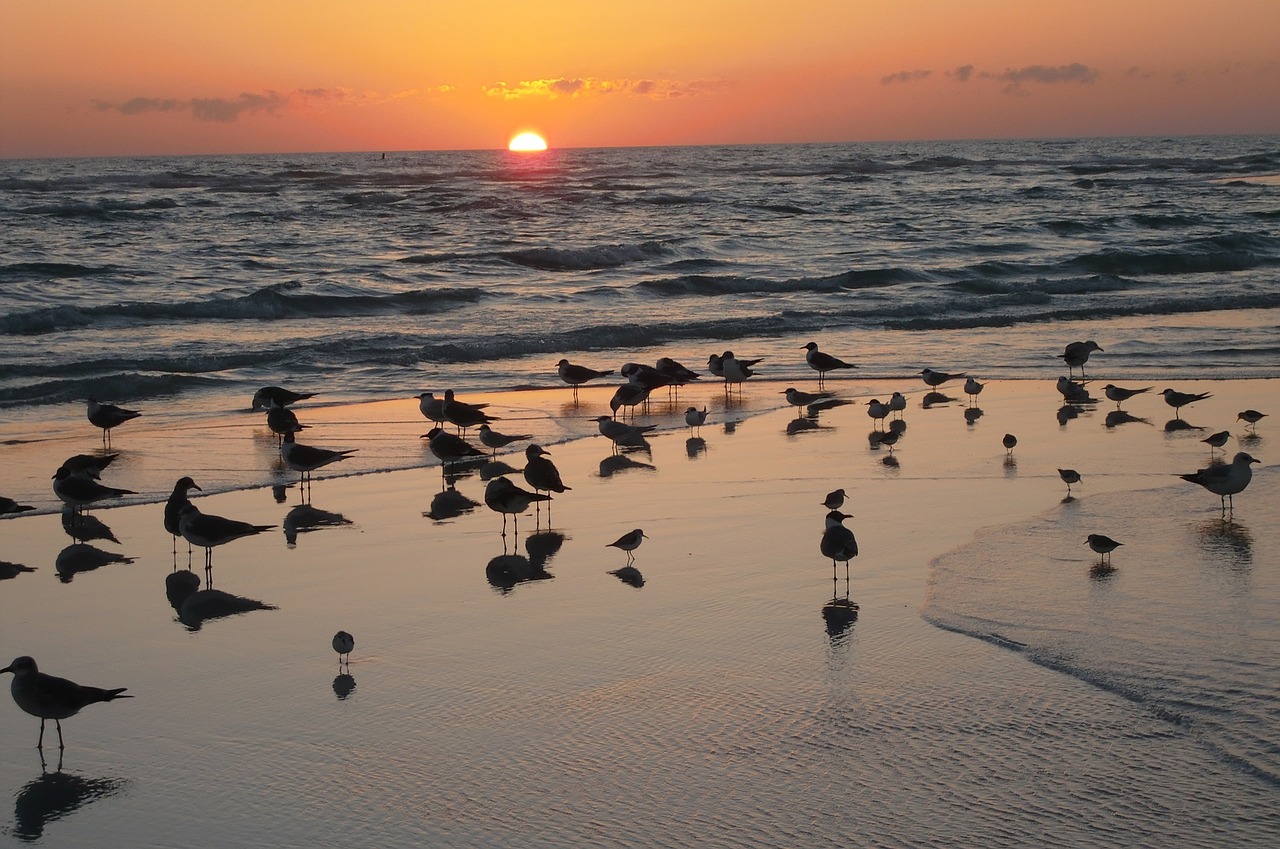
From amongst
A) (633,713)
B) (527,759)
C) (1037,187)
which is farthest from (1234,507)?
(1037,187)

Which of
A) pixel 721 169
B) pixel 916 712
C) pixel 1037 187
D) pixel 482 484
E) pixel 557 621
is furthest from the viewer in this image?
pixel 721 169

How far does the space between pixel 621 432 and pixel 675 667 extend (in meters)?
7.15

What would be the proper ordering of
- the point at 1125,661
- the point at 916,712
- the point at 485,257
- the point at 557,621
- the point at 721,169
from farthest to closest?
the point at 721,169 → the point at 485,257 → the point at 557,621 → the point at 1125,661 → the point at 916,712

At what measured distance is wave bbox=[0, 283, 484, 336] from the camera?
25125mm

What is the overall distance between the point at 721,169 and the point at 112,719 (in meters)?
98.8

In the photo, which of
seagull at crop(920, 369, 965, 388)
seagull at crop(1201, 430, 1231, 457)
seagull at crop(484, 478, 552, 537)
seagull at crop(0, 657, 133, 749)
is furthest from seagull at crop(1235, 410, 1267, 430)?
seagull at crop(0, 657, 133, 749)

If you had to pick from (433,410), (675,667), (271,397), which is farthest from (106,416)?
(675,667)

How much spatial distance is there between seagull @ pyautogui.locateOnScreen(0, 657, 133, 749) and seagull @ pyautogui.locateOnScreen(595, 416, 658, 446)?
26.5 ft

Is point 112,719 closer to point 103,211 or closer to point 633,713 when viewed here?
point 633,713

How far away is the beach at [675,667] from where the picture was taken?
17.4 feet

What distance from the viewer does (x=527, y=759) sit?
5.81 meters

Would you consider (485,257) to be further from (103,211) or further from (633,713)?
(633,713)

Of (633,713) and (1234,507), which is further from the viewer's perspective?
(1234,507)

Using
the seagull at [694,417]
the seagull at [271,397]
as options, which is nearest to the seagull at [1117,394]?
the seagull at [694,417]
